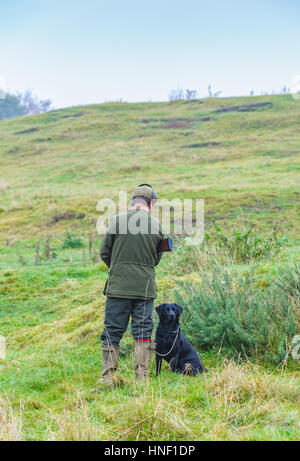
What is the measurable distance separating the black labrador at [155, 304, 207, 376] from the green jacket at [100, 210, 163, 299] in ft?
1.04

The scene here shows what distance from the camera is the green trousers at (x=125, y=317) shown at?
5219mm

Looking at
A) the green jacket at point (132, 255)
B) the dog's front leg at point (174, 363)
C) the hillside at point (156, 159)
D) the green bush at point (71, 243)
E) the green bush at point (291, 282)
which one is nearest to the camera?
the green jacket at point (132, 255)

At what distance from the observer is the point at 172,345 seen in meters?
5.31

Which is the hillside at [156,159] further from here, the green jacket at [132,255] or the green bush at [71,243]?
the green jacket at [132,255]

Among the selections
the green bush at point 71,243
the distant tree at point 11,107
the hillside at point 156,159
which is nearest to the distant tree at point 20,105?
the distant tree at point 11,107

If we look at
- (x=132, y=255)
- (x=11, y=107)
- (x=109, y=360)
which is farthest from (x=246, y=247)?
(x=11, y=107)

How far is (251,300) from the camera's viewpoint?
241 inches

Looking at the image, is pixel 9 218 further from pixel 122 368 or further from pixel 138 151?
pixel 138 151

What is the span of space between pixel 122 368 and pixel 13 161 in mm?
44315

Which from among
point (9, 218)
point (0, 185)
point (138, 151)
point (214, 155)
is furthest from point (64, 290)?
point (138, 151)

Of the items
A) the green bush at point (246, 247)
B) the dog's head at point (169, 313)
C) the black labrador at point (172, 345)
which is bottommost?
the black labrador at point (172, 345)

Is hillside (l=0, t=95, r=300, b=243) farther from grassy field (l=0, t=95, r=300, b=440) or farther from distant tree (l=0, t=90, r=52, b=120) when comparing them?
distant tree (l=0, t=90, r=52, b=120)

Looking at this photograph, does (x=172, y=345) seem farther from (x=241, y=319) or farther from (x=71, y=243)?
(x=71, y=243)

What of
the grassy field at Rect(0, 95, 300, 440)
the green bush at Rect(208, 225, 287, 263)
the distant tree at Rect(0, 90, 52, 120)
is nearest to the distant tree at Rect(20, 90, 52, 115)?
the distant tree at Rect(0, 90, 52, 120)
